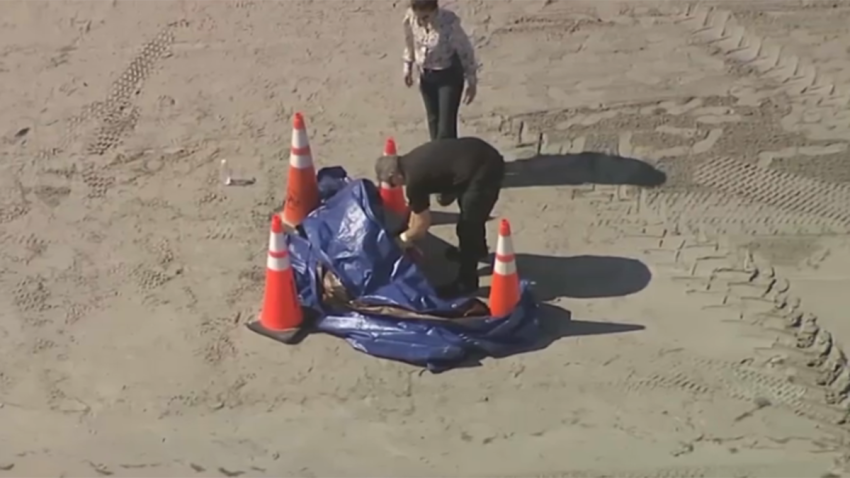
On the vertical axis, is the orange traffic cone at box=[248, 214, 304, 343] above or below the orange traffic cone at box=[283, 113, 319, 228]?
below

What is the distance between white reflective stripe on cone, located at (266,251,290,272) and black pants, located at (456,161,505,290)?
3.38 ft

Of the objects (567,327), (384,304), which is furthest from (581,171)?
(384,304)

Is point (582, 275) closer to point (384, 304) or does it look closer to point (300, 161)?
point (384, 304)

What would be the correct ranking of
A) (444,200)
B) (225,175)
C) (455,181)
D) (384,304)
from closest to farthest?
(384,304)
(455,181)
(444,200)
(225,175)

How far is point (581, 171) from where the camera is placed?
8.79 m

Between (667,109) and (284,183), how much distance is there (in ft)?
9.20

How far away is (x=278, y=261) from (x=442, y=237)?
4.28ft

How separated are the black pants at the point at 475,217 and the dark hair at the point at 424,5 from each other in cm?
107

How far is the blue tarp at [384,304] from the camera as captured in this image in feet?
23.5

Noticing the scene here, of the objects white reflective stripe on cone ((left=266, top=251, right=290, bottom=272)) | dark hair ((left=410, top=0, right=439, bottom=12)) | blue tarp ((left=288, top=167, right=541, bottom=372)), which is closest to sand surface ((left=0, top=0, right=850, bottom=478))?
blue tarp ((left=288, top=167, right=541, bottom=372))

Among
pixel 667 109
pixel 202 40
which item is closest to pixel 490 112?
pixel 667 109

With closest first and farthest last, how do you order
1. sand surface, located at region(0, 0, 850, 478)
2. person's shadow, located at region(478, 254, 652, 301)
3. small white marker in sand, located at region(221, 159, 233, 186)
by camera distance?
sand surface, located at region(0, 0, 850, 478) < person's shadow, located at region(478, 254, 652, 301) < small white marker in sand, located at region(221, 159, 233, 186)

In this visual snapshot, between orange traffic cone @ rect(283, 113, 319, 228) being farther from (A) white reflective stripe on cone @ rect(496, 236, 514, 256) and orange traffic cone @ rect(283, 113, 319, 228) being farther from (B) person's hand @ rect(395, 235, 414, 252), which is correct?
(A) white reflective stripe on cone @ rect(496, 236, 514, 256)

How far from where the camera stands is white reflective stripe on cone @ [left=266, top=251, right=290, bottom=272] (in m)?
7.21
